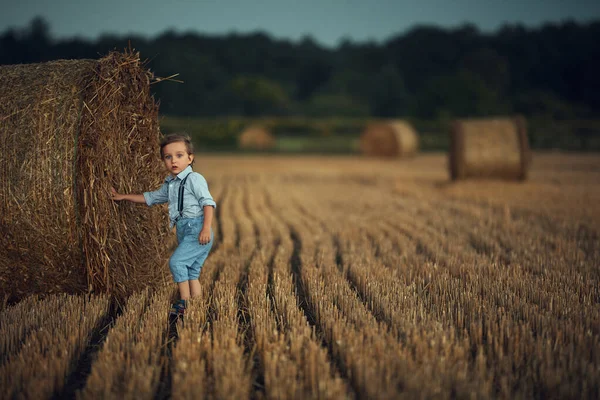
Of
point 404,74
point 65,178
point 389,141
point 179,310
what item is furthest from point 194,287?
point 404,74

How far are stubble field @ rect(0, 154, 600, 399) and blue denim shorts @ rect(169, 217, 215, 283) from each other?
250 millimetres

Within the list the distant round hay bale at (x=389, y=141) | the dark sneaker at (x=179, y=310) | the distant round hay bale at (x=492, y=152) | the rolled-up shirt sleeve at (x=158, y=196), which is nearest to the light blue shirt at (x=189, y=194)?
the rolled-up shirt sleeve at (x=158, y=196)

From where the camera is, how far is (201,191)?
404 centimetres

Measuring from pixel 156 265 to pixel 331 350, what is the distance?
7.13ft

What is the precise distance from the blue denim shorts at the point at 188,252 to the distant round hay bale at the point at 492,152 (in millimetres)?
9973

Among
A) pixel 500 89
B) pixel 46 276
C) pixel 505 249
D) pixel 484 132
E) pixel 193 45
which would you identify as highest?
pixel 193 45

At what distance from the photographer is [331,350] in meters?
3.24

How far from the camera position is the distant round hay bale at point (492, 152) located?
12656 mm

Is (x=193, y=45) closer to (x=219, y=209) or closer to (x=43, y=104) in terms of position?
(x=219, y=209)

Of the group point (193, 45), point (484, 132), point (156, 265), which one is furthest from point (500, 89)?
point (156, 265)

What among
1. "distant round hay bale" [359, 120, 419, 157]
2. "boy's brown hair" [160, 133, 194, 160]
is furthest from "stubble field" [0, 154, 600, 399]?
"distant round hay bale" [359, 120, 419, 157]

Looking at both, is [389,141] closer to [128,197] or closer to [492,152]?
[492,152]

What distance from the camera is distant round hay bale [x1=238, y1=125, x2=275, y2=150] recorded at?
105 ft

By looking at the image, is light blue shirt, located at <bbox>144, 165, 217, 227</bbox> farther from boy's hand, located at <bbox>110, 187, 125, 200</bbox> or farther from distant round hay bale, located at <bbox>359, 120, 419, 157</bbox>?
distant round hay bale, located at <bbox>359, 120, 419, 157</bbox>
